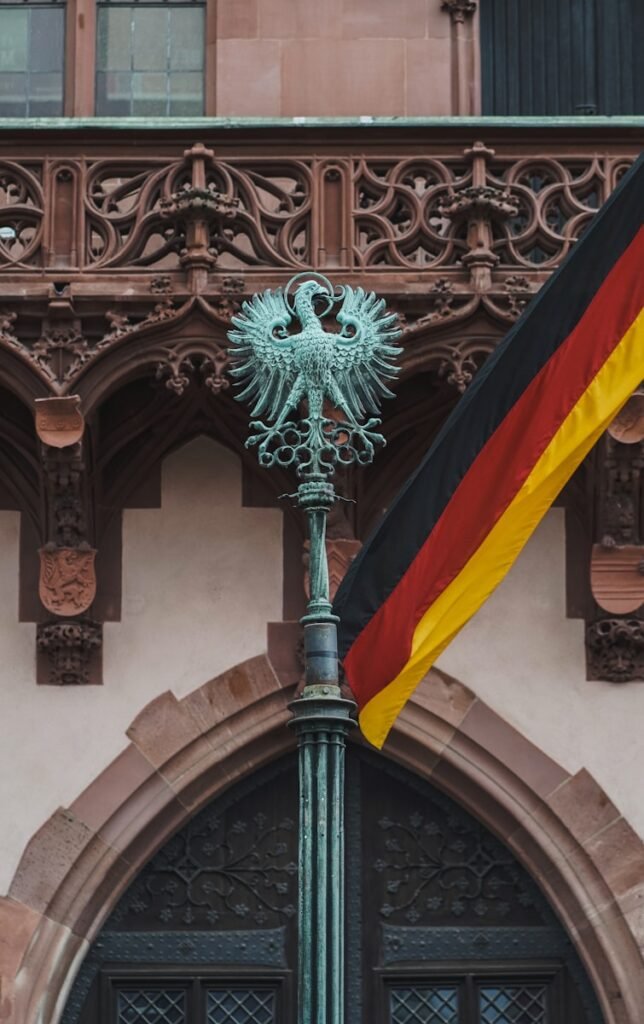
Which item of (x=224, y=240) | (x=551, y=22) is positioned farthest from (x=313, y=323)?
(x=551, y=22)

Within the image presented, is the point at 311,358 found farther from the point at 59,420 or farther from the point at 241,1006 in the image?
the point at 241,1006

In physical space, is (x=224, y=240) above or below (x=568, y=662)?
above

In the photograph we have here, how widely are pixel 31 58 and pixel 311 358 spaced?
6108 millimetres

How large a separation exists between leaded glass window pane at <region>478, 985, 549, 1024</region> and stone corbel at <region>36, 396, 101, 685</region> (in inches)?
114

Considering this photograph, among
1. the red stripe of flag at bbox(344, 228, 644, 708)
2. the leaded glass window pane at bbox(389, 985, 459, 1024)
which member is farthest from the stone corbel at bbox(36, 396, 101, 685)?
the red stripe of flag at bbox(344, 228, 644, 708)

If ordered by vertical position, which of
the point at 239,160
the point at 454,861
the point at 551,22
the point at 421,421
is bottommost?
the point at 454,861

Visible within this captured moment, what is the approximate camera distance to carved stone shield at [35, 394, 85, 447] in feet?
51.8

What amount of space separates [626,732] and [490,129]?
3531 millimetres

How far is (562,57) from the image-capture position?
1786 centimetres

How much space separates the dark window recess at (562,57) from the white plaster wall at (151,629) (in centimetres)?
298

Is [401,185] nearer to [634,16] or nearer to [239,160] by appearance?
[239,160]

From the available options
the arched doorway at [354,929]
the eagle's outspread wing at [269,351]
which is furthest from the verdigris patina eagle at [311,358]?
the arched doorway at [354,929]

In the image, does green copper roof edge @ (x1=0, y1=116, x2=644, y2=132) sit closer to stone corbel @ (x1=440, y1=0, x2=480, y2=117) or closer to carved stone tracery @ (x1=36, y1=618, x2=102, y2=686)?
stone corbel @ (x1=440, y1=0, x2=480, y2=117)

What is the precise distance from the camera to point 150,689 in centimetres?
1659
